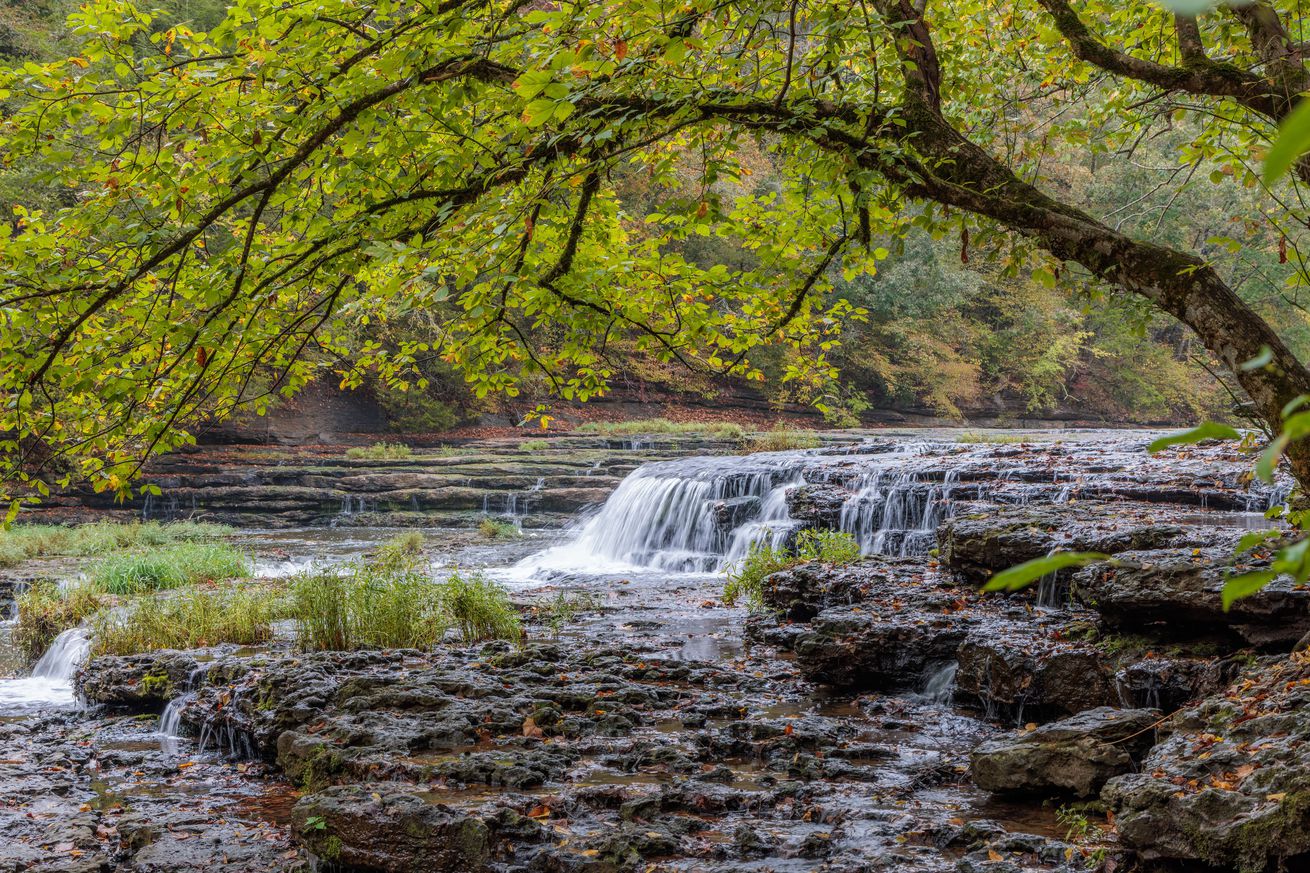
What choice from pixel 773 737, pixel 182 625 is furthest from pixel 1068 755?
pixel 182 625

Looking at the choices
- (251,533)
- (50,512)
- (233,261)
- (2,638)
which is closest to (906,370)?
(251,533)

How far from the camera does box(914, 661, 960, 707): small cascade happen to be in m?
6.36

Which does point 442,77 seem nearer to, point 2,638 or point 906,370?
point 2,638

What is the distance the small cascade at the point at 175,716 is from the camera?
21.6ft

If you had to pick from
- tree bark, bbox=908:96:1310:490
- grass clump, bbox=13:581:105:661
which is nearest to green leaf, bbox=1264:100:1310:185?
tree bark, bbox=908:96:1310:490

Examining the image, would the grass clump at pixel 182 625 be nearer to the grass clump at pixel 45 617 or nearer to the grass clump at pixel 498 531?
the grass clump at pixel 45 617

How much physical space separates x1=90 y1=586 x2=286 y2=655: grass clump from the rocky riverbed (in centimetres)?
52

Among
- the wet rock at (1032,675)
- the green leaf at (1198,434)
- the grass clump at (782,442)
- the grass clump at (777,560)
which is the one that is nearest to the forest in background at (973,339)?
the grass clump at (782,442)

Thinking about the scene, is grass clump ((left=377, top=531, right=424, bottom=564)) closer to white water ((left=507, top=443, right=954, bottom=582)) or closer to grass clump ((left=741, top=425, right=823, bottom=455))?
white water ((left=507, top=443, right=954, bottom=582))

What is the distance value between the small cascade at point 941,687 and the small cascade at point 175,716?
16.7 ft

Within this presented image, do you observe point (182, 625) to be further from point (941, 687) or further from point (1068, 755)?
Result: point (1068, 755)

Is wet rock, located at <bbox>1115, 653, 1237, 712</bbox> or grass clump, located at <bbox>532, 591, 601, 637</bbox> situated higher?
wet rock, located at <bbox>1115, 653, 1237, 712</bbox>

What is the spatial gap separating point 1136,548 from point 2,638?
10849 millimetres

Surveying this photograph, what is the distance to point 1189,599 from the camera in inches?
214
